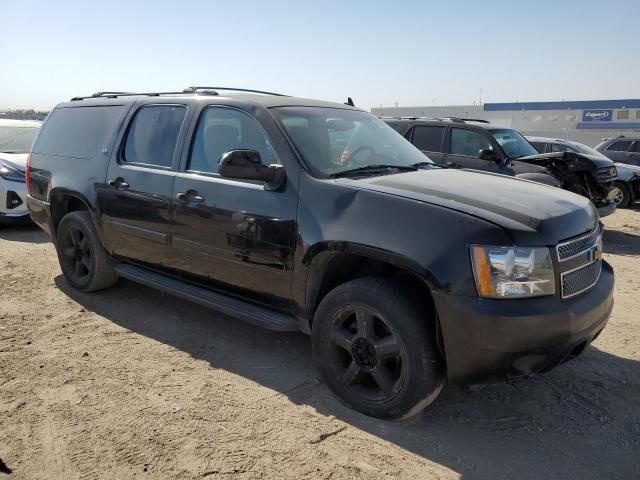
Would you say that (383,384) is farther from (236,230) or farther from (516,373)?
(236,230)

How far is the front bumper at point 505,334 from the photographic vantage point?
2674mm

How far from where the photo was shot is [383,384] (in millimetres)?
3096

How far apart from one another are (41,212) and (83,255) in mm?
795

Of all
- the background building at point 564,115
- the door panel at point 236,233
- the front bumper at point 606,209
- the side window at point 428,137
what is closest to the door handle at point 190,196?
the door panel at point 236,233

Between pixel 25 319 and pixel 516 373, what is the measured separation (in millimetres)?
4011

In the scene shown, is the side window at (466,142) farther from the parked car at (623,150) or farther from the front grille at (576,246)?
the parked car at (623,150)

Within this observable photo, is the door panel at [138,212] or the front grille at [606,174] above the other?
the door panel at [138,212]

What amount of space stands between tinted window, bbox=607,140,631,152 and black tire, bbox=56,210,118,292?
13692 millimetres

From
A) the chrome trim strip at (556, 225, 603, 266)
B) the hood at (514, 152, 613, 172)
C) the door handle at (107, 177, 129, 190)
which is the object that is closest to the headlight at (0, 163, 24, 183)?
the door handle at (107, 177, 129, 190)

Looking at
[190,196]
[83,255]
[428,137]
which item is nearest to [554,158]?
[428,137]

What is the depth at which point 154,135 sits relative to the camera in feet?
14.7

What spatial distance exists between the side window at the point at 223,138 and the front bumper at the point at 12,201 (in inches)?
219

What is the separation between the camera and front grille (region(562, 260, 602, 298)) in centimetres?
287

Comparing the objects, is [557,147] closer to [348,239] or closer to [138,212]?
[138,212]
